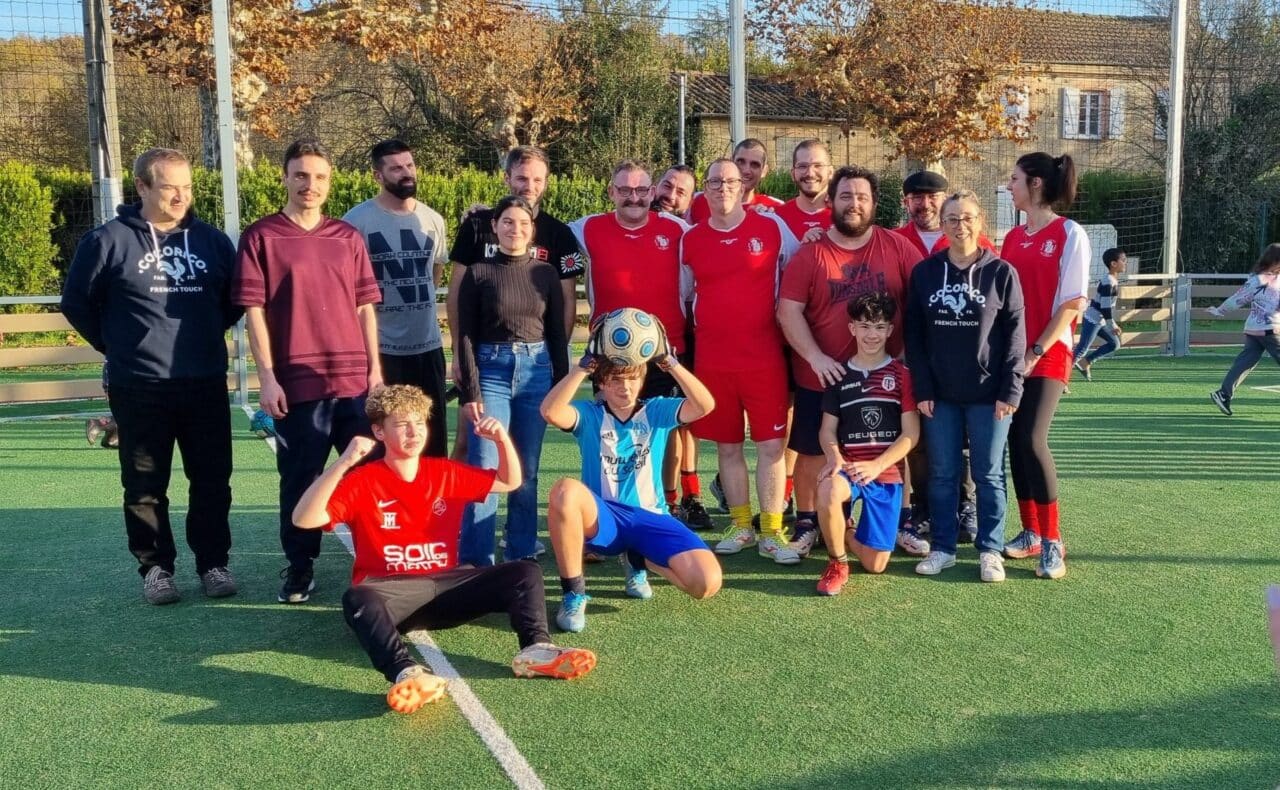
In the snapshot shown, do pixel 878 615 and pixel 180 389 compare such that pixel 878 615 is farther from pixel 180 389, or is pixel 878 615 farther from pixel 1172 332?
pixel 1172 332

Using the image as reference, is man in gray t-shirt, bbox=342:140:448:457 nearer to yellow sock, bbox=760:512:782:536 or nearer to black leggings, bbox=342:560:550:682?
black leggings, bbox=342:560:550:682

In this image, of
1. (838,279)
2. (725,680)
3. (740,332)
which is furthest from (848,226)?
(725,680)

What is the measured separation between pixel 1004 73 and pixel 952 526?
2063 centimetres

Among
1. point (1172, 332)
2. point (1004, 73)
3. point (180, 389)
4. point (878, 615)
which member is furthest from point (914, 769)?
point (1004, 73)

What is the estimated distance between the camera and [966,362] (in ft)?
17.1

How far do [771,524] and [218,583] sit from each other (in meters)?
2.69

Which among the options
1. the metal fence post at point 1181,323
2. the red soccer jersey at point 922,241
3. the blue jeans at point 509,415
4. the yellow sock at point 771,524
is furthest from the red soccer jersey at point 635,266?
the metal fence post at point 1181,323

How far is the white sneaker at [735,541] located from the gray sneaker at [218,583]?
2.38 metres

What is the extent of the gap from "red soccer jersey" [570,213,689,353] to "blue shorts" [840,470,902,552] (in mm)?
1235

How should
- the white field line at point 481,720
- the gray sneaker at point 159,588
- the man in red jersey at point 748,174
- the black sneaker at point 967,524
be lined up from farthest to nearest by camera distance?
the man in red jersey at point 748,174, the black sneaker at point 967,524, the gray sneaker at point 159,588, the white field line at point 481,720

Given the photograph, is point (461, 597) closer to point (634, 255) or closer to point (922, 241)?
point (634, 255)

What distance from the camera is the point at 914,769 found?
10.9 ft

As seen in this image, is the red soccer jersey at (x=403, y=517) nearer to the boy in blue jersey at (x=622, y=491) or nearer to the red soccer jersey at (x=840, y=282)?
the boy in blue jersey at (x=622, y=491)

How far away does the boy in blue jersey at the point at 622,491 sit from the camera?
4.60 meters
